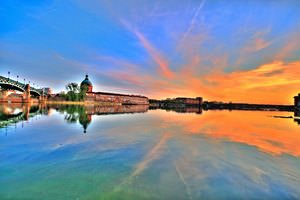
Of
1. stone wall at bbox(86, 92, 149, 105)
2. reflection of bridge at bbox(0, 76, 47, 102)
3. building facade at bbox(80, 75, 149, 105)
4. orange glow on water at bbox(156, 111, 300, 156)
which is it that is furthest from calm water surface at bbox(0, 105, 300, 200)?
stone wall at bbox(86, 92, 149, 105)

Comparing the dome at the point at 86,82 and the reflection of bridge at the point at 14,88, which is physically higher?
the dome at the point at 86,82

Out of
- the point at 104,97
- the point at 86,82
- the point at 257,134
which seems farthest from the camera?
the point at 104,97

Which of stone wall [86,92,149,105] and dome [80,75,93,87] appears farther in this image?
dome [80,75,93,87]

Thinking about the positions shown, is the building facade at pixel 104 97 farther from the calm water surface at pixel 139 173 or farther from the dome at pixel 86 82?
the calm water surface at pixel 139 173

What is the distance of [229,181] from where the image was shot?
6.50 meters

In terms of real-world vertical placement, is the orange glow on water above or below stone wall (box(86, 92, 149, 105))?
below

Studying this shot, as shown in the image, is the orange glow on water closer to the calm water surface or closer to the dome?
the calm water surface

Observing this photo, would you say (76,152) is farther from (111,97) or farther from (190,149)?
(111,97)

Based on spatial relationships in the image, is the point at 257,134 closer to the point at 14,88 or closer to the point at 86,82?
the point at 14,88

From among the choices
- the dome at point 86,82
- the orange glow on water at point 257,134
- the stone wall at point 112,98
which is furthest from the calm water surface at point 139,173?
the dome at point 86,82

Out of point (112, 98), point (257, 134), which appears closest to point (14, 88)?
point (112, 98)

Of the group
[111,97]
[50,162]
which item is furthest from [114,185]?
[111,97]

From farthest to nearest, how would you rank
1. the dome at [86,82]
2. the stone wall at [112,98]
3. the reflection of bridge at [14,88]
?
the dome at [86,82] < the stone wall at [112,98] < the reflection of bridge at [14,88]

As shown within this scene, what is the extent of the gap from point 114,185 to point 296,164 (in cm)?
883
